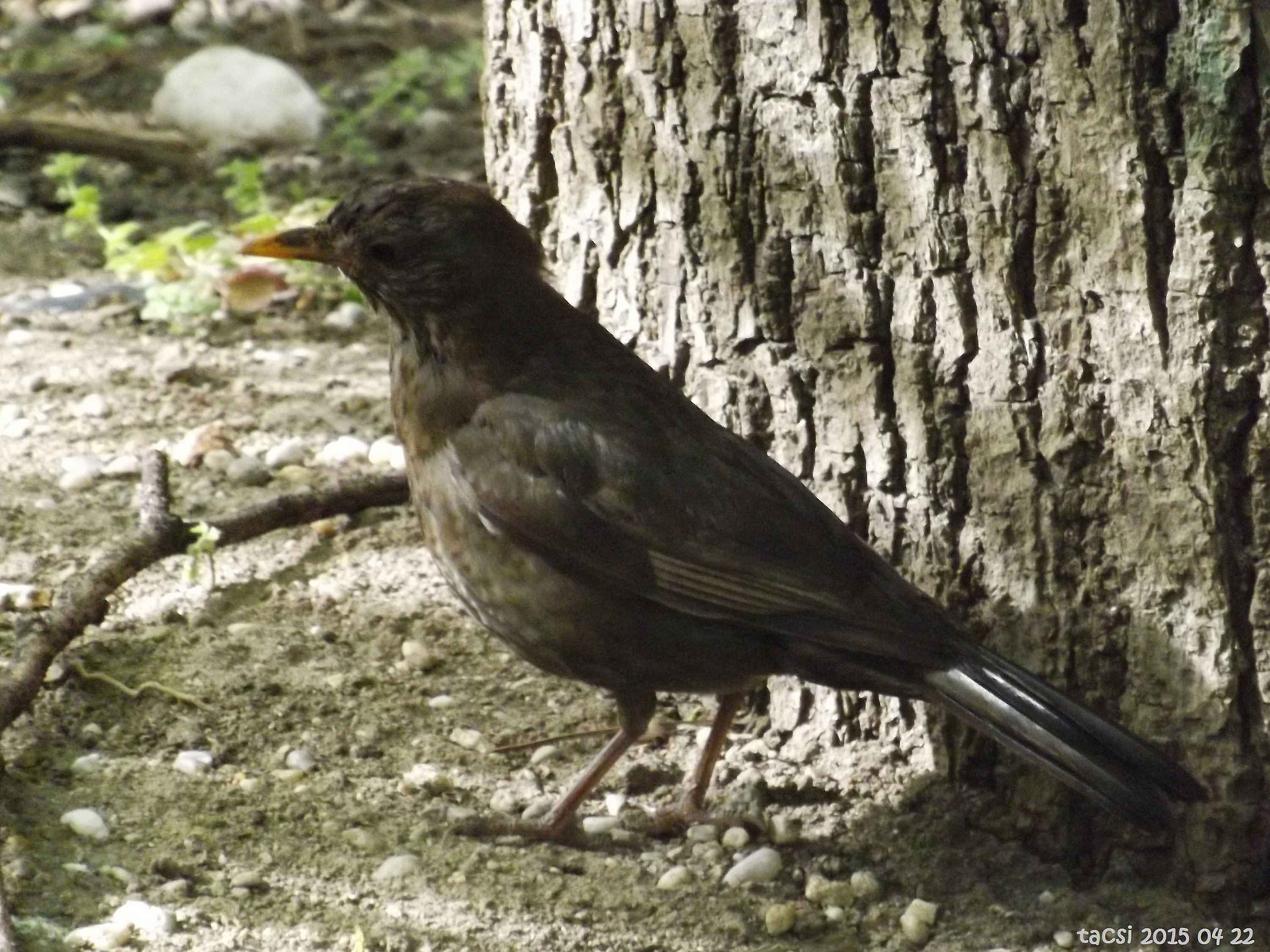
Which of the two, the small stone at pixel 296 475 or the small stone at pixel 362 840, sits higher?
the small stone at pixel 296 475

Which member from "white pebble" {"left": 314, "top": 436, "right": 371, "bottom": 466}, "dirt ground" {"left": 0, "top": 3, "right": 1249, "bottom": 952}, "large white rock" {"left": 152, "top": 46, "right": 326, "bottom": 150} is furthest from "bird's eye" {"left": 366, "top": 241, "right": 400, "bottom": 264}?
"large white rock" {"left": 152, "top": 46, "right": 326, "bottom": 150}

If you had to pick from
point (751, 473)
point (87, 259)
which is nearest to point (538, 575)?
point (751, 473)

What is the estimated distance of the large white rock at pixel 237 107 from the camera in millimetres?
7938

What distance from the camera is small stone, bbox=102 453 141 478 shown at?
220 inches

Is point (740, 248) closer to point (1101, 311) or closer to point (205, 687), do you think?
point (1101, 311)

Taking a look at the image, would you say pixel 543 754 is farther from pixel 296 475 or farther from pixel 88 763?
pixel 296 475

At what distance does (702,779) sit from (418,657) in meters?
0.92

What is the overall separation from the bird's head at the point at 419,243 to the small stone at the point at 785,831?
54.2 inches

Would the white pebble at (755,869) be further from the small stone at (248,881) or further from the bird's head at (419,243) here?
the bird's head at (419,243)

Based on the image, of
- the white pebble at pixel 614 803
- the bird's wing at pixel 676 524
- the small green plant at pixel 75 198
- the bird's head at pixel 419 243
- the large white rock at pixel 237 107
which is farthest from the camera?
the large white rock at pixel 237 107

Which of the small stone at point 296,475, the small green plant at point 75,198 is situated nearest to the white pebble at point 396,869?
the small stone at point 296,475

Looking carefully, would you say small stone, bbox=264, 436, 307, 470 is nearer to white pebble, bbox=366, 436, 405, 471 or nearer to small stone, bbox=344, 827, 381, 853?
white pebble, bbox=366, 436, 405, 471

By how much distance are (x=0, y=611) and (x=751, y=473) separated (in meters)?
2.06

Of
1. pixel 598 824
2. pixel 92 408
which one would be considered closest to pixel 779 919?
pixel 598 824
